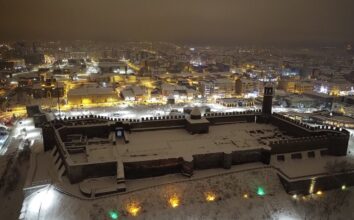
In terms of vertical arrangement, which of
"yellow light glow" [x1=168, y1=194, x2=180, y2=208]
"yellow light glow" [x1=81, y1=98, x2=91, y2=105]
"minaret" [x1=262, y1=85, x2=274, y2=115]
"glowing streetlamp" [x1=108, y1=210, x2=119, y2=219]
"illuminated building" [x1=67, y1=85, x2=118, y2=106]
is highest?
"minaret" [x1=262, y1=85, x2=274, y2=115]

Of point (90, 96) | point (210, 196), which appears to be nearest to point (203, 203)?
point (210, 196)

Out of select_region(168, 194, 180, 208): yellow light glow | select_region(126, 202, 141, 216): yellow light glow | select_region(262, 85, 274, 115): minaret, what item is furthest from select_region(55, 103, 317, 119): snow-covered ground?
select_region(126, 202, 141, 216): yellow light glow

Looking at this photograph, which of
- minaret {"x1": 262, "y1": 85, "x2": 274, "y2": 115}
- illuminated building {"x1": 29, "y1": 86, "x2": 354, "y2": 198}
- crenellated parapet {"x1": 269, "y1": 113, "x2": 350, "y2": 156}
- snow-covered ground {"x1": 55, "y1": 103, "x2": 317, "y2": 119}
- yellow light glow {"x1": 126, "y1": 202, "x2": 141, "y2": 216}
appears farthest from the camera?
snow-covered ground {"x1": 55, "y1": 103, "x2": 317, "y2": 119}

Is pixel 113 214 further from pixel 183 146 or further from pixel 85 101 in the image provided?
pixel 85 101

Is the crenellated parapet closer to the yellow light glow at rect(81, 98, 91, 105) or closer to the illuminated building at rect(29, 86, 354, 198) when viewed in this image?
the illuminated building at rect(29, 86, 354, 198)

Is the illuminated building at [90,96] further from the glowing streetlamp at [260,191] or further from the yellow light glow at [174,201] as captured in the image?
the glowing streetlamp at [260,191]

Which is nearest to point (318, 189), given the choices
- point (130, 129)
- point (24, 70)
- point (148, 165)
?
point (148, 165)

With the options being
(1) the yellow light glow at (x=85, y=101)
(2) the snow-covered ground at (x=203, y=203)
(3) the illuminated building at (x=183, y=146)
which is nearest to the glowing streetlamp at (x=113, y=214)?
(2) the snow-covered ground at (x=203, y=203)
